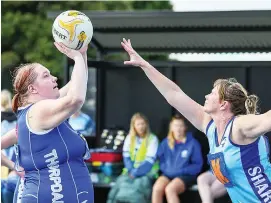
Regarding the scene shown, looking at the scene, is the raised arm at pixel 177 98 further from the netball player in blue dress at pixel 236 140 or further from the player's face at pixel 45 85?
the player's face at pixel 45 85

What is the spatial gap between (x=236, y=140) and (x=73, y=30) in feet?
5.36

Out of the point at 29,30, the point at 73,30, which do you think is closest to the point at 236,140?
the point at 73,30

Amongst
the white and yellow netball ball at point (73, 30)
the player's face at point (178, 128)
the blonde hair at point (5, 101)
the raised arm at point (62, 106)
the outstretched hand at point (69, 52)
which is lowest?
the player's face at point (178, 128)

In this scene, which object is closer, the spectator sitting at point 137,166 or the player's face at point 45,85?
the player's face at point 45,85

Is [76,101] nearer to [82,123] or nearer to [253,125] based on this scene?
[253,125]

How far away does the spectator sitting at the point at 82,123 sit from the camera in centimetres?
1240

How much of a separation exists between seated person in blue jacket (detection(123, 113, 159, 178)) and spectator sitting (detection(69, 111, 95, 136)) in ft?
3.99

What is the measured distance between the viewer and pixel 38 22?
1203 inches

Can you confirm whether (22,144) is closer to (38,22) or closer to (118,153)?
(118,153)

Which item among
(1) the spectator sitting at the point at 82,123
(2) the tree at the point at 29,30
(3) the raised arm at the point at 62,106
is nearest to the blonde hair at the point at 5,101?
(1) the spectator sitting at the point at 82,123

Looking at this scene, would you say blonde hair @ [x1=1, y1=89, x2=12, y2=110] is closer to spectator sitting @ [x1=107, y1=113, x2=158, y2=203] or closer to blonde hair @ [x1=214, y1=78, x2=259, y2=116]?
spectator sitting @ [x1=107, y1=113, x2=158, y2=203]

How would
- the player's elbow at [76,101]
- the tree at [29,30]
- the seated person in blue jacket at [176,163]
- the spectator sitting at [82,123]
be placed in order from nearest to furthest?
the player's elbow at [76,101] → the seated person in blue jacket at [176,163] → the spectator sitting at [82,123] → the tree at [29,30]

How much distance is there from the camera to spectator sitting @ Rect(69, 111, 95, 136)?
1240 cm

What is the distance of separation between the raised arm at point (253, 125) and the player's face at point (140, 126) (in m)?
5.12
